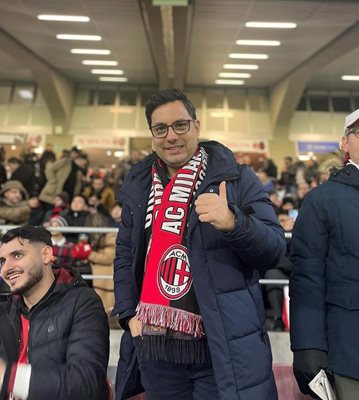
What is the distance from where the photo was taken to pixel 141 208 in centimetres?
179

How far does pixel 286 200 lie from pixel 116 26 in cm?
745

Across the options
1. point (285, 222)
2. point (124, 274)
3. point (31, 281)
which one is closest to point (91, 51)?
point (285, 222)

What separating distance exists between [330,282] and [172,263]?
23.9 inches

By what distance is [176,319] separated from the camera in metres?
1.54

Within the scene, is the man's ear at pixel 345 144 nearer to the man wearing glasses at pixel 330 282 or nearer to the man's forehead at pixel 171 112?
the man wearing glasses at pixel 330 282

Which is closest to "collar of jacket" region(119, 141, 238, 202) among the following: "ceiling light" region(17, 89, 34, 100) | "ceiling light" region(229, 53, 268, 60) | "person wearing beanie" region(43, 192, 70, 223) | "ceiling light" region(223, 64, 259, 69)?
"person wearing beanie" region(43, 192, 70, 223)

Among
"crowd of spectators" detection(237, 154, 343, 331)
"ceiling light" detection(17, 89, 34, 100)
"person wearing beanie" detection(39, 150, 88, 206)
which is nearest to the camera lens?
Result: "crowd of spectators" detection(237, 154, 343, 331)

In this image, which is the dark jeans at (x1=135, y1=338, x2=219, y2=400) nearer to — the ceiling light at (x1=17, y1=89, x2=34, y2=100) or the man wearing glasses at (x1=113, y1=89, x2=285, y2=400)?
the man wearing glasses at (x1=113, y1=89, x2=285, y2=400)

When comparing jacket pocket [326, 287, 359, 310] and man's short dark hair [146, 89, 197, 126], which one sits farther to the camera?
man's short dark hair [146, 89, 197, 126]

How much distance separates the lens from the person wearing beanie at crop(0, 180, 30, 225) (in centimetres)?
583

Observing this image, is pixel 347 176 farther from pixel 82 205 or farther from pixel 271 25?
pixel 271 25

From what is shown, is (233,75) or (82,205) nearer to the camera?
(82,205)

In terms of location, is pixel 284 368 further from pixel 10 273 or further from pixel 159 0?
pixel 159 0

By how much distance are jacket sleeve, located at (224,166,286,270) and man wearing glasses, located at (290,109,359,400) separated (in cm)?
16
